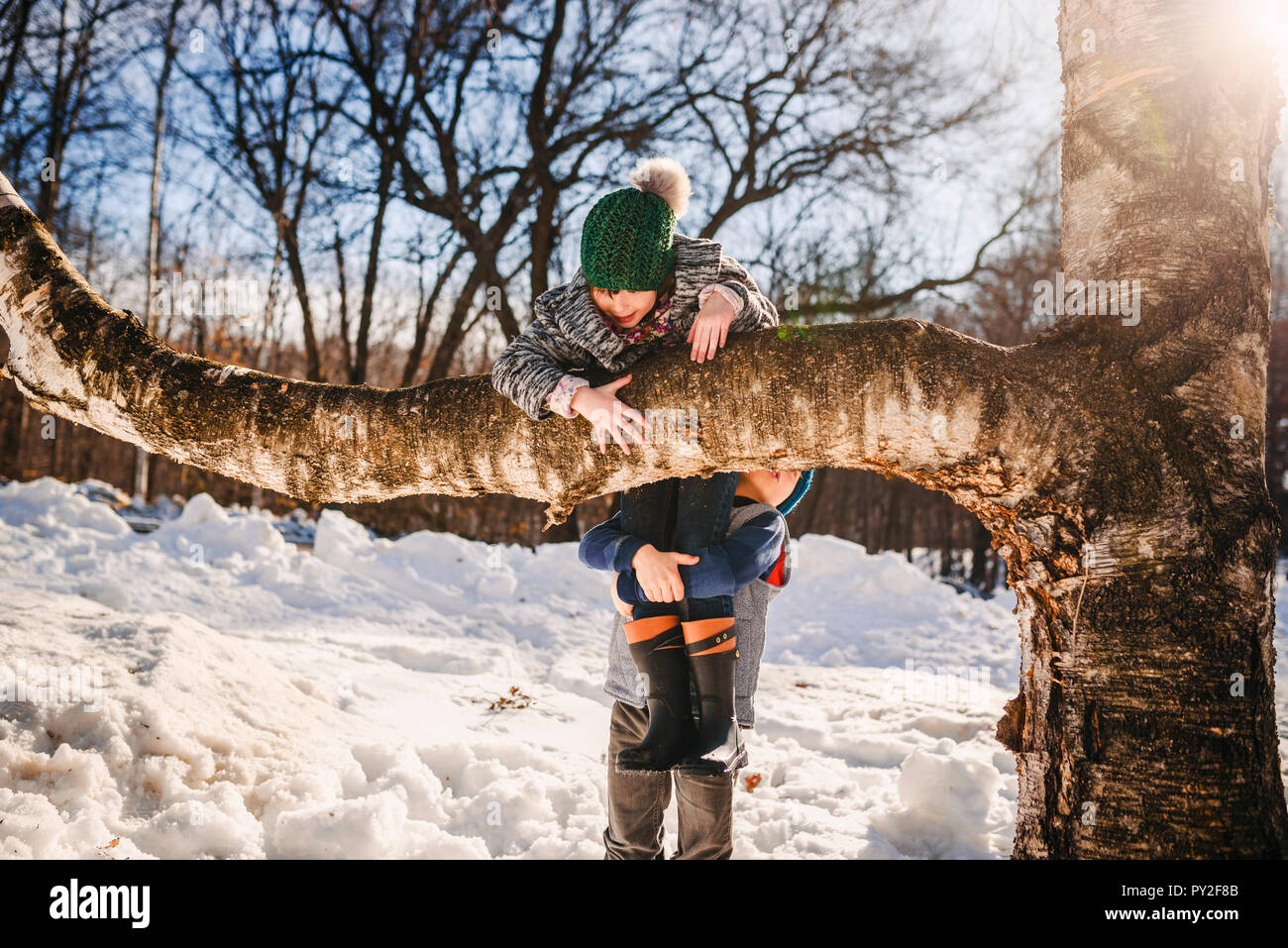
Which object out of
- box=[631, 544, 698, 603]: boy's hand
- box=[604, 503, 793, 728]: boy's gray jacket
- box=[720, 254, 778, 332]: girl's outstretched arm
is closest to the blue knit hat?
box=[604, 503, 793, 728]: boy's gray jacket

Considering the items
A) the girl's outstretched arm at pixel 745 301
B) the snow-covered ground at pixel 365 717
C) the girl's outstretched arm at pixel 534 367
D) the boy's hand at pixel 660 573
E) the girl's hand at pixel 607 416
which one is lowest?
the snow-covered ground at pixel 365 717

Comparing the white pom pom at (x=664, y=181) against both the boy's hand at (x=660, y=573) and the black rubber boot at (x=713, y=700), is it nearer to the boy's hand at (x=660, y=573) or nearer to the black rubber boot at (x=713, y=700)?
the boy's hand at (x=660, y=573)

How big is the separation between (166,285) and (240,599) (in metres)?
9.68

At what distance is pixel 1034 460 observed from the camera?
169cm

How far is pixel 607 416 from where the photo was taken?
1.75 metres

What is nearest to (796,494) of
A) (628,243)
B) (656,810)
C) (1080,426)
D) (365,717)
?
(1080,426)

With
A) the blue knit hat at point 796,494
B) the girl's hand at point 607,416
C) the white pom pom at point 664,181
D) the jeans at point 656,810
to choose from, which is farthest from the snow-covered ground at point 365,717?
the white pom pom at point 664,181

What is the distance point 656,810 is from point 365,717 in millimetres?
2026

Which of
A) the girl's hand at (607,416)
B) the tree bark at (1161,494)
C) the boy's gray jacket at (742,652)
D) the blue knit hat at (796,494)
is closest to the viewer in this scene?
the tree bark at (1161,494)

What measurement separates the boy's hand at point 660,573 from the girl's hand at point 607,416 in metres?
0.37

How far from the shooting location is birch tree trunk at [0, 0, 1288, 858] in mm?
1573

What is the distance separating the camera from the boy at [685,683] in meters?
1.98

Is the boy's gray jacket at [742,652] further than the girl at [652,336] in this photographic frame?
Yes

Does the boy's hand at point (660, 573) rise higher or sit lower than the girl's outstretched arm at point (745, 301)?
lower
